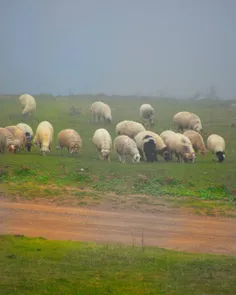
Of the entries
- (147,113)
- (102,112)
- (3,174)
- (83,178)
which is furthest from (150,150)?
(147,113)

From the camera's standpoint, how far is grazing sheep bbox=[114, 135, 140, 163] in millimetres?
21328

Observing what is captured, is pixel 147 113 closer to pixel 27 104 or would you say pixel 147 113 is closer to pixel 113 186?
pixel 27 104

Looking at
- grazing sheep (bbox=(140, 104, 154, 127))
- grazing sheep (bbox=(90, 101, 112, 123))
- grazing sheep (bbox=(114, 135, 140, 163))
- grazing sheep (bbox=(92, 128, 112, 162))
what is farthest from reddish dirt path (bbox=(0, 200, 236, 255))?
grazing sheep (bbox=(140, 104, 154, 127))

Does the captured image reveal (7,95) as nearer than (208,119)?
No

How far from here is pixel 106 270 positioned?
9.06 meters

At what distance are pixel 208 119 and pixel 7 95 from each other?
1481 cm

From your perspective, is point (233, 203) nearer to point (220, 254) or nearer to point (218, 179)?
point (218, 179)

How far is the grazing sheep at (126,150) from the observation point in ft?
70.0

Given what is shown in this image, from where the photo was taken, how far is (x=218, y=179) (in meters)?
18.6

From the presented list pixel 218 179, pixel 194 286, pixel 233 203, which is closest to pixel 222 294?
pixel 194 286

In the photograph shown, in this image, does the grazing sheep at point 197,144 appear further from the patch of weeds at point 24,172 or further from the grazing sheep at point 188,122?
the patch of weeds at point 24,172

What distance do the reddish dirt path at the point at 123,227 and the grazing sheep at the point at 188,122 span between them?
39.4 feet

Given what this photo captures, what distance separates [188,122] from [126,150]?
656cm

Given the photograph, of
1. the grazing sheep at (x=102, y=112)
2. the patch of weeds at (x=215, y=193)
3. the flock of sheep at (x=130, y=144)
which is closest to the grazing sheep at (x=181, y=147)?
the flock of sheep at (x=130, y=144)
